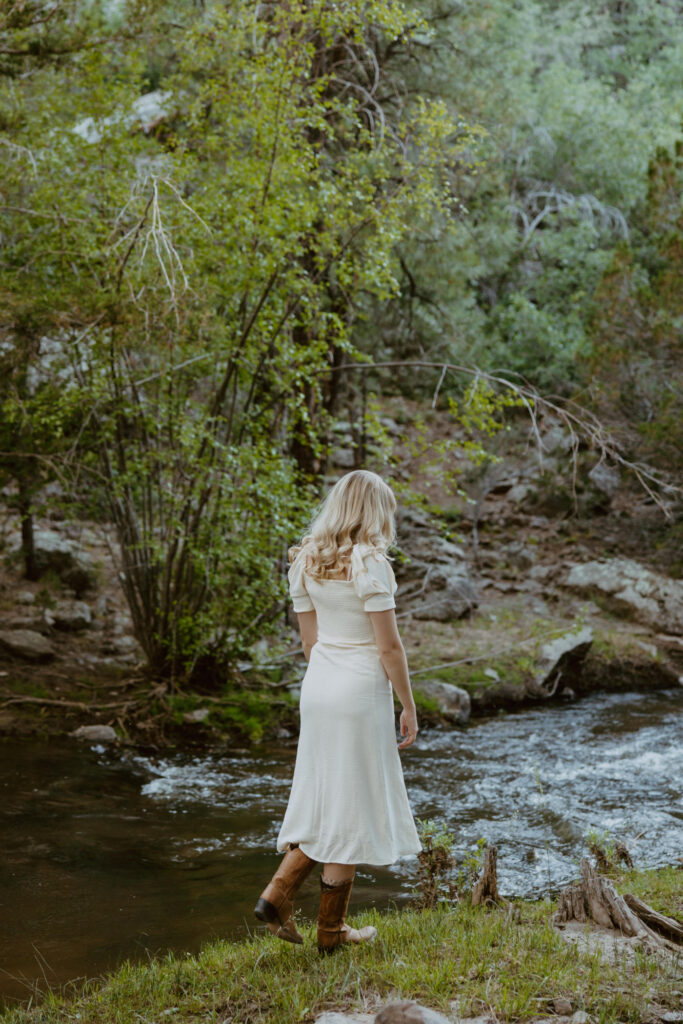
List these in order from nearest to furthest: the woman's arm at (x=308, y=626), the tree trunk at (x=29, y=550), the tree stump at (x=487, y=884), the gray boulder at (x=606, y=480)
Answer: the woman's arm at (x=308, y=626) < the tree stump at (x=487, y=884) < the tree trunk at (x=29, y=550) < the gray boulder at (x=606, y=480)

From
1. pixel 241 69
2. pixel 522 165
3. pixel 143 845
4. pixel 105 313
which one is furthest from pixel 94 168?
pixel 522 165

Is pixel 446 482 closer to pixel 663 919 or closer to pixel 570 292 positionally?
pixel 663 919

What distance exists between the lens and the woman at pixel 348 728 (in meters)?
3.32

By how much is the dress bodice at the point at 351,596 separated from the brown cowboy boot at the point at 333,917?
0.96 meters

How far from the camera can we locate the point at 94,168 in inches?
314

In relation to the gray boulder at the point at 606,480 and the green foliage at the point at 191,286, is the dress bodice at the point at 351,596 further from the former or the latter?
the gray boulder at the point at 606,480

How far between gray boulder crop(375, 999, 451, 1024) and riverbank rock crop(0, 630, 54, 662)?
7.23 metres

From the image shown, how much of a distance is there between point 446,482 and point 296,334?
2741mm

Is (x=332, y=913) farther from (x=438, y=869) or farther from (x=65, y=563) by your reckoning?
(x=65, y=563)

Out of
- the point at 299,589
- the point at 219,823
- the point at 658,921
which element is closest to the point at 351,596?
the point at 299,589

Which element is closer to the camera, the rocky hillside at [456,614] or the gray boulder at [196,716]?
the gray boulder at [196,716]

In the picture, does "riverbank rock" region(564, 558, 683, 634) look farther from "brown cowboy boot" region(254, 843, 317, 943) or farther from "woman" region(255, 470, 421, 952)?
"brown cowboy boot" region(254, 843, 317, 943)

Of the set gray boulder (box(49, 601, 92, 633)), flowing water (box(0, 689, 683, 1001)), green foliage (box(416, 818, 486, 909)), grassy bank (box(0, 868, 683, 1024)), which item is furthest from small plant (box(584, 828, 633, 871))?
gray boulder (box(49, 601, 92, 633))

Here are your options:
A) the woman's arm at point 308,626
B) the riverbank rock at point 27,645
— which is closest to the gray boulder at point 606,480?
the riverbank rock at point 27,645
